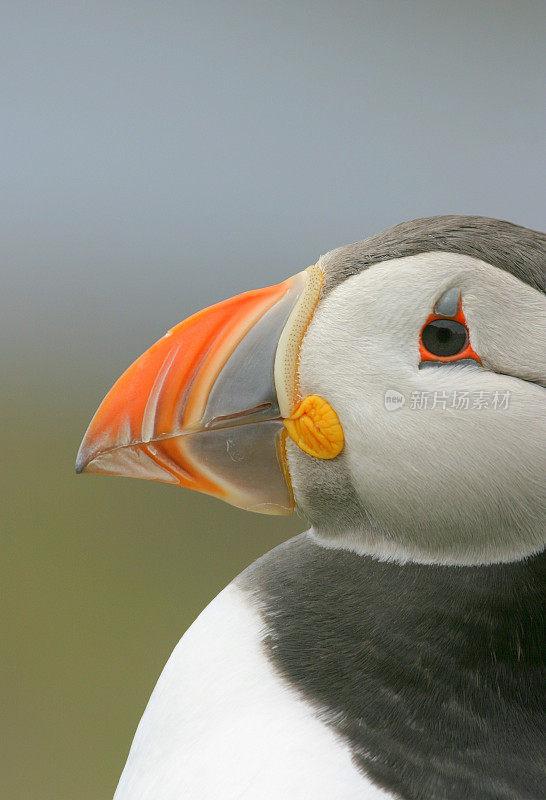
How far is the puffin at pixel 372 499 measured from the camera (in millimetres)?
712

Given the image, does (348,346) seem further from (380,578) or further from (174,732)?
(174,732)

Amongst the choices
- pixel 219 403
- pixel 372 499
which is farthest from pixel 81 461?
pixel 372 499

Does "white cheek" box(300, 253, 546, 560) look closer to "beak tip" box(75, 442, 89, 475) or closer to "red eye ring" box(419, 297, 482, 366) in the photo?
"red eye ring" box(419, 297, 482, 366)

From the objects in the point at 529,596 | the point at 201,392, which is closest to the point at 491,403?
the point at 529,596

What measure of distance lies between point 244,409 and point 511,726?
0.38 m

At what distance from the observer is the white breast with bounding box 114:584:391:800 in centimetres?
71

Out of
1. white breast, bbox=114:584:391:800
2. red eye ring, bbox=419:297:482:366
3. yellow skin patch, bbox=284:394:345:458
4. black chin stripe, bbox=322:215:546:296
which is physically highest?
black chin stripe, bbox=322:215:546:296

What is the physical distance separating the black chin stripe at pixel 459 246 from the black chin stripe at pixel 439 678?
0.27 metres

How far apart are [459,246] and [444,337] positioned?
Answer: 0.09 meters

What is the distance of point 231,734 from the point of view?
77 cm

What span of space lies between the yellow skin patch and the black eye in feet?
0.37

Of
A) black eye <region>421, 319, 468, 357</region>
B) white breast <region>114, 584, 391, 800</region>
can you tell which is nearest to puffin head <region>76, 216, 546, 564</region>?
black eye <region>421, 319, 468, 357</region>

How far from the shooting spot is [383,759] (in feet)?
2.34

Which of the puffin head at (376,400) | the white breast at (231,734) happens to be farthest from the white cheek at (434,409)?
the white breast at (231,734)
